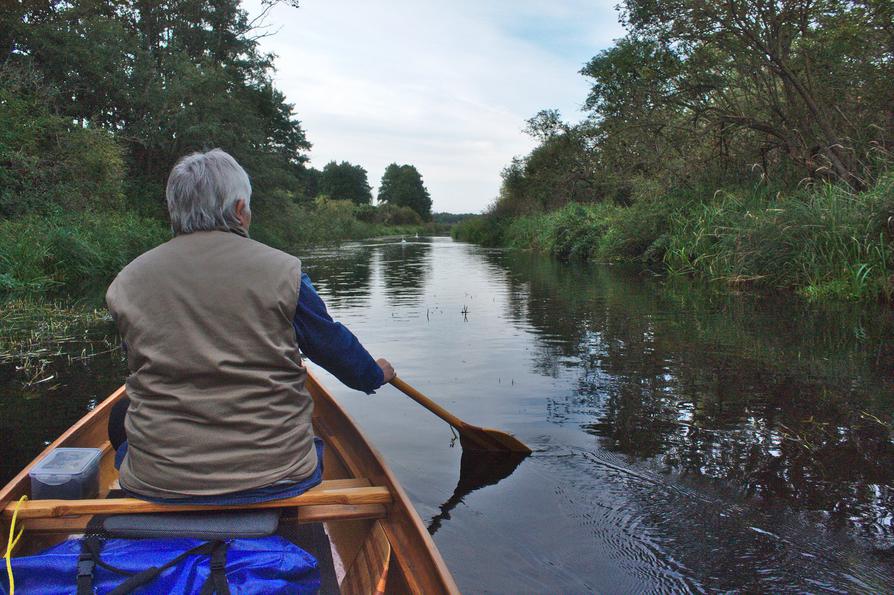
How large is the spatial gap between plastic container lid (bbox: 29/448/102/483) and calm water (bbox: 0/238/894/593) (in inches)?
60.2

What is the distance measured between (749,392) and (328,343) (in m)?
4.39

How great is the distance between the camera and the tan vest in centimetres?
199

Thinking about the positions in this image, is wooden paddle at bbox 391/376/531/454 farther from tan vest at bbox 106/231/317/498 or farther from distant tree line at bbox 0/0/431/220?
distant tree line at bbox 0/0/431/220

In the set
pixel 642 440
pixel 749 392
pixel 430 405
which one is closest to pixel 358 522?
pixel 430 405

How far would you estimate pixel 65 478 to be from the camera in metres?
2.46

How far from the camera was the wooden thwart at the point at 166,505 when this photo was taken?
2.09 meters

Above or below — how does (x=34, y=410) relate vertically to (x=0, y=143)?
below

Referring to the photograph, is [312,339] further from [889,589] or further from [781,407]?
[781,407]

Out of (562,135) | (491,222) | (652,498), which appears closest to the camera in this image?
(652,498)

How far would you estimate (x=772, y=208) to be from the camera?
11867 mm

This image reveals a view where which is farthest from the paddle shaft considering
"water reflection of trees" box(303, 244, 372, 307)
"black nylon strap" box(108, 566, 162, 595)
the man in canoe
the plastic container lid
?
"water reflection of trees" box(303, 244, 372, 307)

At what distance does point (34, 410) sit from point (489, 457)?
11.3 ft

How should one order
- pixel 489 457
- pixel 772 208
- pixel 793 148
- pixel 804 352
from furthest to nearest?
1. pixel 793 148
2. pixel 772 208
3. pixel 804 352
4. pixel 489 457

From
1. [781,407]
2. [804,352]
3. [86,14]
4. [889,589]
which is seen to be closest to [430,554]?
[889,589]
